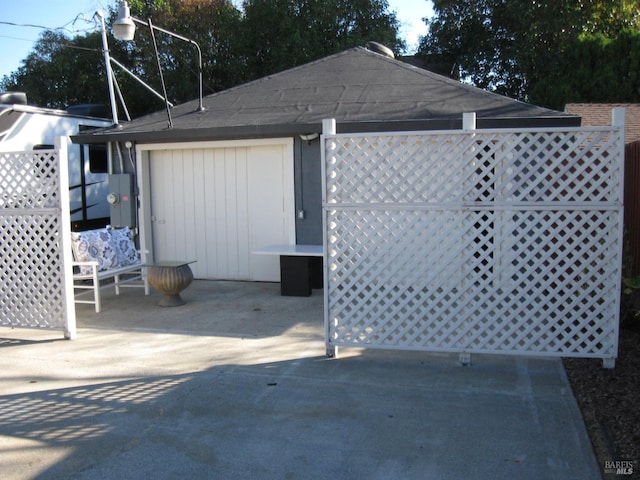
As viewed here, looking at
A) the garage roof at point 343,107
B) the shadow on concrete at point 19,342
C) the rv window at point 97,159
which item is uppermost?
the garage roof at point 343,107

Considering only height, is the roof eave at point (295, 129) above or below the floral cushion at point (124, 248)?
above

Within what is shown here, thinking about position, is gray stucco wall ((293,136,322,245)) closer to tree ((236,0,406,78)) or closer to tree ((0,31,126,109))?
tree ((236,0,406,78))

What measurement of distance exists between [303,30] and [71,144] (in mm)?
9785

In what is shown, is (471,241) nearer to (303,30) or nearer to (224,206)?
(224,206)

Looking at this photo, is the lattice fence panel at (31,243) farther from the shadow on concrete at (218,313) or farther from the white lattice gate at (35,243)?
the shadow on concrete at (218,313)

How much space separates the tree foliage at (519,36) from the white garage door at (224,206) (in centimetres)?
1017

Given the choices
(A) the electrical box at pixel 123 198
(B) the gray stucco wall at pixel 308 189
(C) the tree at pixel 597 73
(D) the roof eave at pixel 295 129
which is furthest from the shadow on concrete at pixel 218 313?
(C) the tree at pixel 597 73

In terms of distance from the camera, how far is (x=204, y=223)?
9.82 m

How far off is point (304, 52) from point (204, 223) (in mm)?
10465

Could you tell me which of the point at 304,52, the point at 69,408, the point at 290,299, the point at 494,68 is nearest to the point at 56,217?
the point at 69,408

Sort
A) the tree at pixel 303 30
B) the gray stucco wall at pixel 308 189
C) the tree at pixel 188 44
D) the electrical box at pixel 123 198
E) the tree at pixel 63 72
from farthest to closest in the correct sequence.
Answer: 1. the tree at pixel 63 72
2. the tree at pixel 188 44
3. the tree at pixel 303 30
4. the electrical box at pixel 123 198
5. the gray stucco wall at pixel 308 189

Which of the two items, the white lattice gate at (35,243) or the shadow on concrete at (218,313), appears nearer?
the white lattice gate at (35,243)

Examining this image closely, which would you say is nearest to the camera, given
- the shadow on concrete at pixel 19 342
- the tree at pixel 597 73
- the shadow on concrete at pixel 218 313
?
the shadow on concrete at pixel 19 342

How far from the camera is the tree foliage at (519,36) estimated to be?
56.9 feet
